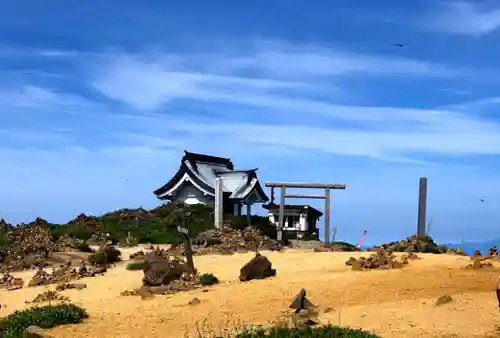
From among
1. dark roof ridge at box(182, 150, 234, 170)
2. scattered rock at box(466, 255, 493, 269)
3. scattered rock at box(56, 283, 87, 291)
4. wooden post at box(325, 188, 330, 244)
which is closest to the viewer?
scattered rock at box(466, 255, 493, 269)

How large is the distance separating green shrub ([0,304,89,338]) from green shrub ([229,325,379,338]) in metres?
4.36

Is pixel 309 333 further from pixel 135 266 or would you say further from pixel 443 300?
pixel 135 266

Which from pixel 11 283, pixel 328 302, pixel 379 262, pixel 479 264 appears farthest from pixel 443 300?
pixel 11 283

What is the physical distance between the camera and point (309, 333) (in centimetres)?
821

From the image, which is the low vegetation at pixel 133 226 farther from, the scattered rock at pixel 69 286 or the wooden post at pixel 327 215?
the scattered rock at pixel 69 286

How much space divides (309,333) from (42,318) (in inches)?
218

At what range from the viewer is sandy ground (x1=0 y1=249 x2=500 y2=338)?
31.3 feet

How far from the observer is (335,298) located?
39.2ft

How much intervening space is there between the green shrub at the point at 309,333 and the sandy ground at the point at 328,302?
29.4 inches

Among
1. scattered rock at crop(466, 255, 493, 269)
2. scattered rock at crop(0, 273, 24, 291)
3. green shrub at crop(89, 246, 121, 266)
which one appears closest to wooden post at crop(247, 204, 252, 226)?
green shrub at crop(89, 246, 121, 266)

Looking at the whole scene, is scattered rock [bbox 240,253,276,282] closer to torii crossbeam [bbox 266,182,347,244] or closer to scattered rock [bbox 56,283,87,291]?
scattered rock [bbox 56,283,87,291]

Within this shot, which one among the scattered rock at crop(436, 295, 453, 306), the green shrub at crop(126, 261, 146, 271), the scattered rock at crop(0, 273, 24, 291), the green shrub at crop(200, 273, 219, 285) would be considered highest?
the scattered rock at crop(436, 295, 453, 306)

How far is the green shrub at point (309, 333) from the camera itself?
26.6ft

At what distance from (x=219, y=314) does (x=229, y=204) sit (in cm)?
2686
